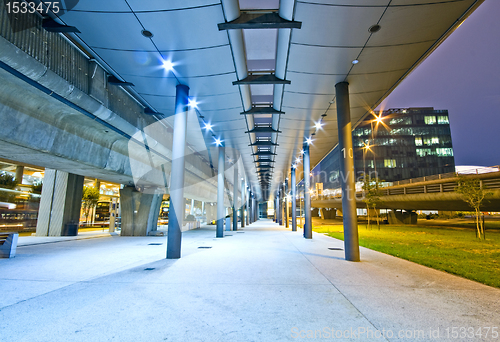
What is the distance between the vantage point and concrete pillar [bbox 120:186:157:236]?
635 inches

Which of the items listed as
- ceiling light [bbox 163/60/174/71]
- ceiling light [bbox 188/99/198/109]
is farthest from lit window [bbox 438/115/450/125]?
ceiling light [bbox 163/60/174/71]

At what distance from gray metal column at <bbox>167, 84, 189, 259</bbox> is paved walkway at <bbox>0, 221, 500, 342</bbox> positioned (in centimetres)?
157

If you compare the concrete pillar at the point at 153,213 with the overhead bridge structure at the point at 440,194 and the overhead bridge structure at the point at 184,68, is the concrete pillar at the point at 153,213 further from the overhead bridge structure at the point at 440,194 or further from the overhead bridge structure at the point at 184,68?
the overhead bridge structure at the point at 440,194

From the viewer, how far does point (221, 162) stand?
17.4 m

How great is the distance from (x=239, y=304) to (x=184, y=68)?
6717mm

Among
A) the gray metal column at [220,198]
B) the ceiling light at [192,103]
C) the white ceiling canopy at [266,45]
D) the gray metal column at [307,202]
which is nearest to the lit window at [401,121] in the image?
the gray metal column at [307,202]

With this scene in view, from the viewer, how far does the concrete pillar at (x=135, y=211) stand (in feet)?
52.9

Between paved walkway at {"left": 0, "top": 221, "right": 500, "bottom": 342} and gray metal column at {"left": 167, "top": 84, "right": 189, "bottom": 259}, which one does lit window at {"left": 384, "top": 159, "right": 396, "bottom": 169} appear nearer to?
paved walkway at {"left": 0, "top": 221, "right": 500, "bottom": 342}

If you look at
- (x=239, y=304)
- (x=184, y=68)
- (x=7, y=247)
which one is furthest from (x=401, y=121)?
(x=7, y=247)

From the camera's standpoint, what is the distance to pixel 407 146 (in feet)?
257

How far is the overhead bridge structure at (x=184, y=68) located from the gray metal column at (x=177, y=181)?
0.04 m

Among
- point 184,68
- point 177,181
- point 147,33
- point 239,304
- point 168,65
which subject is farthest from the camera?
point 177,181

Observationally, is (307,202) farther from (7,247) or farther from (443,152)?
(443,152)

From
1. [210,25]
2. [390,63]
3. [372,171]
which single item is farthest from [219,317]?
[372,171]
